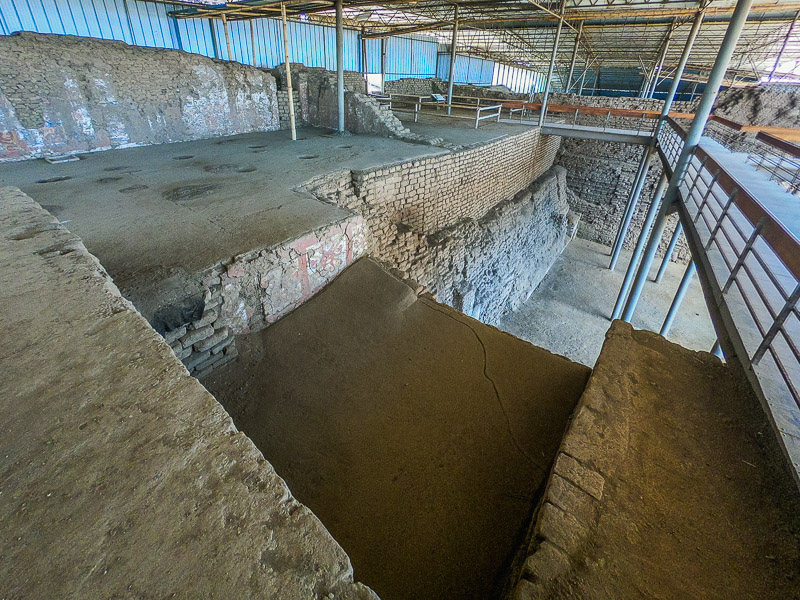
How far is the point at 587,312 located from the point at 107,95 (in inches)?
507

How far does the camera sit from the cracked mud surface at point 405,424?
95.3 inches

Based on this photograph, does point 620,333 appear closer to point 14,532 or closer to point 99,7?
point 14,532

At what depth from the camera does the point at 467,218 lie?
9.50 metres

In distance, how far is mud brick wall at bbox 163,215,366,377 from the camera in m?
3.37

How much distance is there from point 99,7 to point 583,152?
1637cm

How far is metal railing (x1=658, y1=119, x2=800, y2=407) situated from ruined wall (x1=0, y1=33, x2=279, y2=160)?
412 inches

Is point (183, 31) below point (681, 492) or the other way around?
the other way around

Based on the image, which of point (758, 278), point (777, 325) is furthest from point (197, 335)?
point (758, 278)

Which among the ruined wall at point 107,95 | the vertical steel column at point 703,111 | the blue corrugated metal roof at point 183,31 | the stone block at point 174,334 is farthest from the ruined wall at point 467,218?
the blue corrugated metal roof at point 183,31

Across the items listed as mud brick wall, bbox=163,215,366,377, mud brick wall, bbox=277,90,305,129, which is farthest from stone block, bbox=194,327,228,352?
mud brick wall, bbox=277,90,305,129

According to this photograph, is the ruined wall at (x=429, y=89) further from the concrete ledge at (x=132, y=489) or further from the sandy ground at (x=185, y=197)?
the concrete ledge at (x=132, y=489)

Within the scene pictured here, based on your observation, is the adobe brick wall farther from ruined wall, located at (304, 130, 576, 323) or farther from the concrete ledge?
the concrete ledge

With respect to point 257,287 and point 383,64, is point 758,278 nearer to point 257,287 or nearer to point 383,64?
point 257,287

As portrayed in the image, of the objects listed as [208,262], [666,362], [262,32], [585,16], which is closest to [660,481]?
[666,362]
